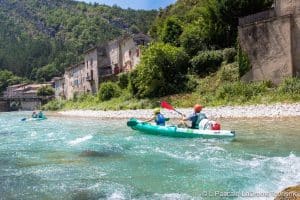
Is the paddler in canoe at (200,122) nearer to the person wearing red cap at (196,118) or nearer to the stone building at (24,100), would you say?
the person wearing red cap at (196,118)

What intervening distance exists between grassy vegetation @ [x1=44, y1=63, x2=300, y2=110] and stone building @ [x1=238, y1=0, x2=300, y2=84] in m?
1.03

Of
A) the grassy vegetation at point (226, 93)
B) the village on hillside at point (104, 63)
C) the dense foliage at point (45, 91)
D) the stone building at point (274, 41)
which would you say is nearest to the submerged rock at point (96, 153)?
the grassy vegetation at point (226, 93)

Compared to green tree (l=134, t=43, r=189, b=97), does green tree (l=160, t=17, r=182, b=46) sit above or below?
above

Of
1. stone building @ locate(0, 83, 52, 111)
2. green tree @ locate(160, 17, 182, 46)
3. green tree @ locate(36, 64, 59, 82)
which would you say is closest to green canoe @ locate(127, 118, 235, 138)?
green tree @ locate(160, 17, 182, 46)

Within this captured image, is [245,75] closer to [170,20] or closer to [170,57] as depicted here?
[170,57]

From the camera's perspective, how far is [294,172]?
11477 millimetres

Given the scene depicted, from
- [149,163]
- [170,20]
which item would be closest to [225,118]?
[149,163]

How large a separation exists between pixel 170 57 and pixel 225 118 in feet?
48.1

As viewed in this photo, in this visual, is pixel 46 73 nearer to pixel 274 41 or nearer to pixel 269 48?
pixel 269 48

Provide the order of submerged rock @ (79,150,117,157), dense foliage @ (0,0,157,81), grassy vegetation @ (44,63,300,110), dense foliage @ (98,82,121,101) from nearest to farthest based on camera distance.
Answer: submerged rock @ (79,150,117,157) → grassy vegetation @ (44,63,300,110) → dense foliage @ (98,82,121,101) → dense foliage @ (0,0,157,81)

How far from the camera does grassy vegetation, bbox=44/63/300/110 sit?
2962 cm

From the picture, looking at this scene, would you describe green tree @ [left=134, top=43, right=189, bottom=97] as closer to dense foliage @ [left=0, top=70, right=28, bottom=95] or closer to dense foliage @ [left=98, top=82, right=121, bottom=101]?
dense foliage @ [left=98, top=82, right=121, bottom=101]

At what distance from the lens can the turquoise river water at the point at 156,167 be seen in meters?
10.4

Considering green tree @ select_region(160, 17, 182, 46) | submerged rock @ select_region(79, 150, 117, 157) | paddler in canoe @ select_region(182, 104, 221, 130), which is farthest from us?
green tree @ select_region(160, 17, 182, 46)
